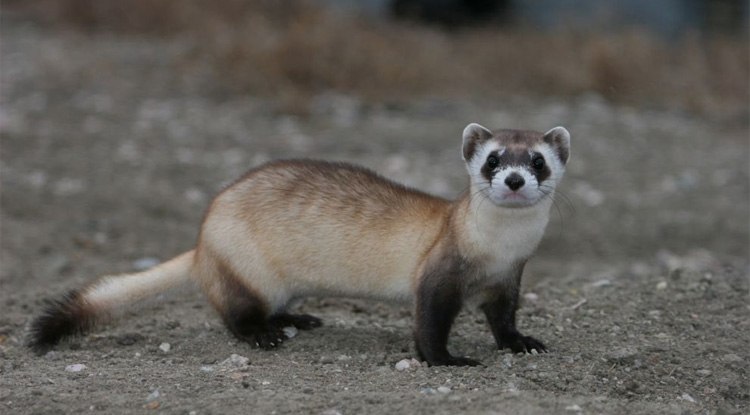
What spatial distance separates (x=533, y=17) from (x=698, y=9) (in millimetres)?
2201

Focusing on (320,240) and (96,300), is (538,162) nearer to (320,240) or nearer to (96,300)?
(320,240)

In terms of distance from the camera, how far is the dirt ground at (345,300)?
12.3 ft

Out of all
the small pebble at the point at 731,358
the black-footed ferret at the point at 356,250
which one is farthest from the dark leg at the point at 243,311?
the small pebble at the point at 731,358

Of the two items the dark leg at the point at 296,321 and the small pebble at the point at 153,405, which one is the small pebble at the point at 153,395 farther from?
the dark leg at the point at 296,321

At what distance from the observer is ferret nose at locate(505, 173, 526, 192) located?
3.64m

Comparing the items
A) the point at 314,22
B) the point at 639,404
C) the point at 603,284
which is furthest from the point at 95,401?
the point at 314,22

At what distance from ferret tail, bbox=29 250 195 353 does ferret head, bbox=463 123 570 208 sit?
1.42 meters

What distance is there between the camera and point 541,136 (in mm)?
4012

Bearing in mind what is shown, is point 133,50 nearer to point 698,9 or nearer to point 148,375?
point 698,9

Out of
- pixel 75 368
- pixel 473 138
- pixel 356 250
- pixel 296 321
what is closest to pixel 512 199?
pixel 473 138

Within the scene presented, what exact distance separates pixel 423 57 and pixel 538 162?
8.02 meters

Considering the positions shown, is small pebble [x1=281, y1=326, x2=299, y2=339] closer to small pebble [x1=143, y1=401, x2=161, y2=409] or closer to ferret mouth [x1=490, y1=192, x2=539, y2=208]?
small pebble [x1=143, y1=401, x2=161, y2=409]

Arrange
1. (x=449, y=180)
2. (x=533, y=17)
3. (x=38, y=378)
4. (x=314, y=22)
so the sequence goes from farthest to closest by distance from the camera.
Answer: (x=533, y=17) → (x=314, y=22) → (x=449, y=180) → (x=38, y=378)

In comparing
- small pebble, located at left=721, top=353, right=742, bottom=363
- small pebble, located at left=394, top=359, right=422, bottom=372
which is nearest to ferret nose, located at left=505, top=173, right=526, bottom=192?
small pebble, located at left=394, top=359, right=422, bottom=372
